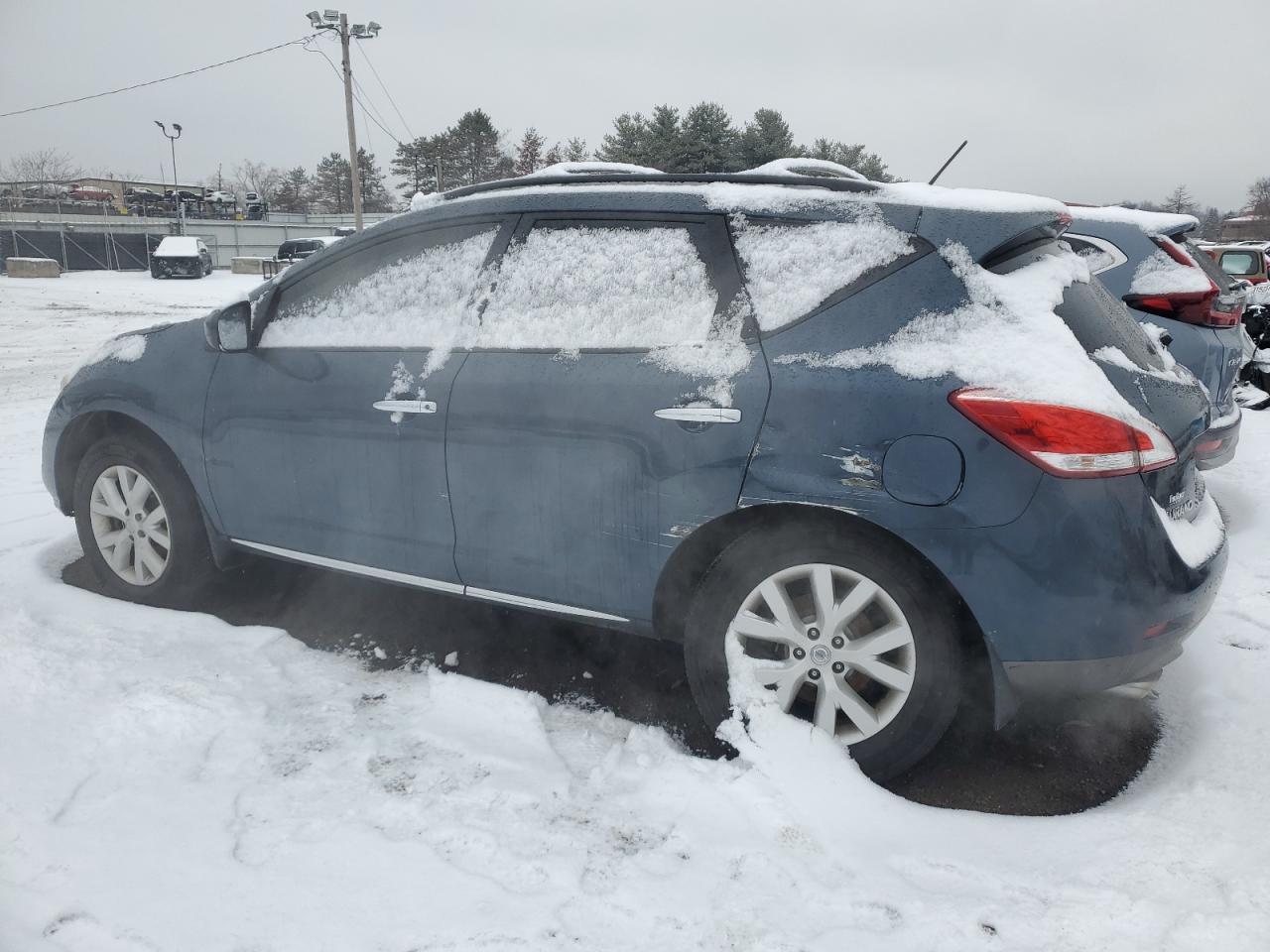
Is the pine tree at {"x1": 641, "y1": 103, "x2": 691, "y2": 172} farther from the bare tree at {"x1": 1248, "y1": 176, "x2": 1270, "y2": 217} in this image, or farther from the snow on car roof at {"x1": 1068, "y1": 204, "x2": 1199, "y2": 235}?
the bare tree at {"x1": 1248, "y1": 176, "x2": 1270, "y2": 217}

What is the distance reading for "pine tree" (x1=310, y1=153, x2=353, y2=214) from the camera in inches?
3669

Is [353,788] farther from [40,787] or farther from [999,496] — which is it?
[999,496]

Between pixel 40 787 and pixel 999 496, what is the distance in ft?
8.72

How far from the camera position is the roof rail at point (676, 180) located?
2729 millimetres

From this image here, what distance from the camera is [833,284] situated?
255 cm

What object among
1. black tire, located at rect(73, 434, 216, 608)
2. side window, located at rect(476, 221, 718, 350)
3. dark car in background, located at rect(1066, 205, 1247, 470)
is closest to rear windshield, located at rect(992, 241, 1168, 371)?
side window, located at rect(476, 221, 718, 350)

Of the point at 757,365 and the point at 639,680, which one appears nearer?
the point at 757,365

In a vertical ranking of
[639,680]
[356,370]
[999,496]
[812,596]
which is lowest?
[639,680]

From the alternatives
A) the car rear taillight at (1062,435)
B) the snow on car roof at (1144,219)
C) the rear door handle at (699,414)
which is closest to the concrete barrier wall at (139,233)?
the snow on car roof at (1144,219)

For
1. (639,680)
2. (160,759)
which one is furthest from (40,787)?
(639,680)

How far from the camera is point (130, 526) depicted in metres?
3.84

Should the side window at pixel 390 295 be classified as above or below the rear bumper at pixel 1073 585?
above

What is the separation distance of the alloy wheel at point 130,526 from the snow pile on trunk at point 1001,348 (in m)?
2.81

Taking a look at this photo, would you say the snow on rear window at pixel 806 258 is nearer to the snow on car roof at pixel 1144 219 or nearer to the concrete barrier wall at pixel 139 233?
the snow on car roof at pixel 1144 219
